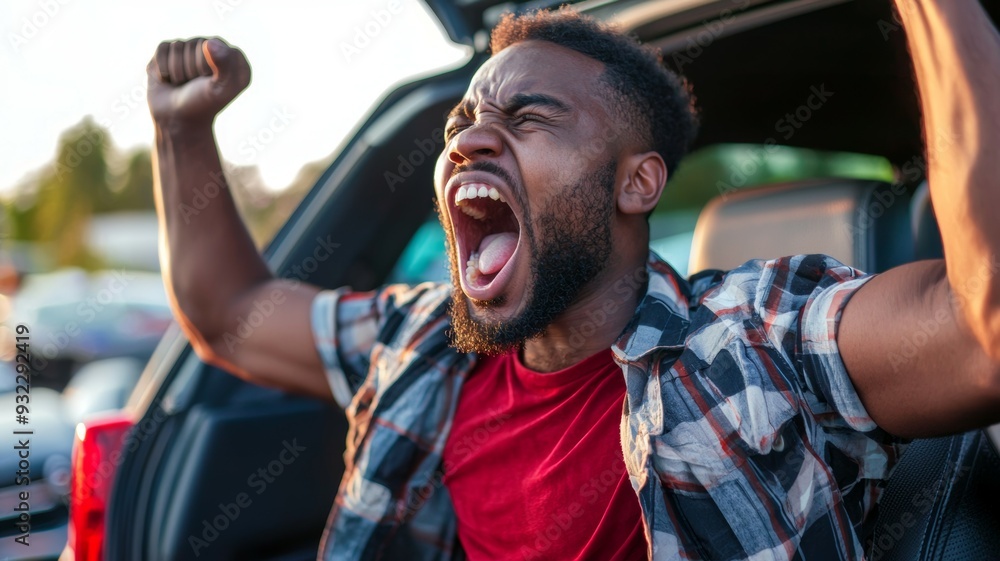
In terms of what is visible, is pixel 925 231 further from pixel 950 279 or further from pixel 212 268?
pixel 212 268

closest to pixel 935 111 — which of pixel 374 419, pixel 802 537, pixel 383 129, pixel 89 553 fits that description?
pixel 802 537

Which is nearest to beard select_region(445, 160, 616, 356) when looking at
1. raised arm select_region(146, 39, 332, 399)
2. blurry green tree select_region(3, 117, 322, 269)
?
raised arm select_region(146, 39, 332, 399)

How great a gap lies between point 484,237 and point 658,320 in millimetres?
505

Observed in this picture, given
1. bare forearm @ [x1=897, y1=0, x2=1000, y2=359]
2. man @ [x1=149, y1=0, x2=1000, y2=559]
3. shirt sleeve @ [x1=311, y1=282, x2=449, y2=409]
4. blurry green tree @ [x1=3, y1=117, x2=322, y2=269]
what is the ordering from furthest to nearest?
blurry green tree @ [x1=3, y1=117, x2=322, y2=269] < shirt sleeve @ [x1=311, y1=282, x2=449, y2=409] < man @ [x1=149, y1=0, x2=1000, y2=559] < bare forearm @ [x1=897, y1=0, x2=1000, y2=359]

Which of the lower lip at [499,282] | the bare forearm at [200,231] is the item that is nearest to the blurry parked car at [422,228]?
the bare forearm at [200,231]

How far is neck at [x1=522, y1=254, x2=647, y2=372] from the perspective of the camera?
5.85 feet

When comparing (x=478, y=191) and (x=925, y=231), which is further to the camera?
(x=925, y=231)

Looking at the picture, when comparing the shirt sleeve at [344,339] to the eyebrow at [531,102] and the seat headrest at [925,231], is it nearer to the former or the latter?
the eyebrow at [531,102]

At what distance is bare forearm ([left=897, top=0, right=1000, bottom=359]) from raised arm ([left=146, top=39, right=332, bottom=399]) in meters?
1.43

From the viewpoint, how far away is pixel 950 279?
1177 mm

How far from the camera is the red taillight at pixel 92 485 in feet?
6.31

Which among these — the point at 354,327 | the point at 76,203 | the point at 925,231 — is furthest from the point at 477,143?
the point at 76,203

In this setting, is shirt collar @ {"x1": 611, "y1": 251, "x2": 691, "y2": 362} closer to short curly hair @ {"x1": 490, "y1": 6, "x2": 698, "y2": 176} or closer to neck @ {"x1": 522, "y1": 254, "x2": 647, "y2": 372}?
neck @ {"x1": 522, "y1": 254, "x2": 647, "y2": 372}

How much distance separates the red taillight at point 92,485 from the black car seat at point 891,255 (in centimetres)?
144
